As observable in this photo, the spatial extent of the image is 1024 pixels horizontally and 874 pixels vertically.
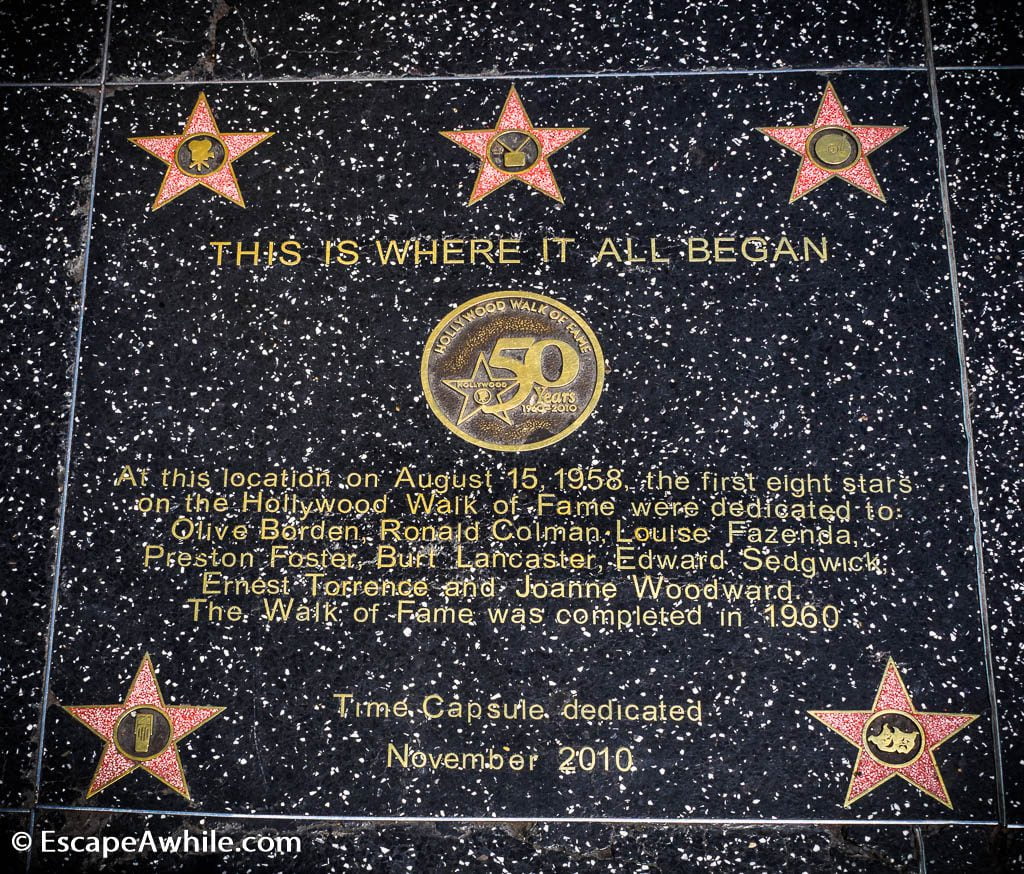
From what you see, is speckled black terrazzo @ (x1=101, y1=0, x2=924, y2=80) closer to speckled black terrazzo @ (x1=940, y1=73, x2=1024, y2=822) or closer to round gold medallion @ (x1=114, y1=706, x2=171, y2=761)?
speckled black terrazzo @ (x1=940, y1=73, x2=1024, y2=822)

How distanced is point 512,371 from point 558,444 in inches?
7.1

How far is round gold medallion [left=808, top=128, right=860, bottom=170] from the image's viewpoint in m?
1.73

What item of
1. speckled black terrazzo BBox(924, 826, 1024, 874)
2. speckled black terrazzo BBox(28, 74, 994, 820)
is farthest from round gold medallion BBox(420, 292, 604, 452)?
speckled black terrazzo BBox(924, 826, 1024, 874)

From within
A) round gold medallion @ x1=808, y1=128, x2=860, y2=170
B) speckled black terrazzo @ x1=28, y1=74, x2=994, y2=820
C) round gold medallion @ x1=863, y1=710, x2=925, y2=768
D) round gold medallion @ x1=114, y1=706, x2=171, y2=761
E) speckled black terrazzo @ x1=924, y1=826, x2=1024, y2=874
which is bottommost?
speckled black terrazzo @ x1=924, y1=826, x2=1024, y2=874

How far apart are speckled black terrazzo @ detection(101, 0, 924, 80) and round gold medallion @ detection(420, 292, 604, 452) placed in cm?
58

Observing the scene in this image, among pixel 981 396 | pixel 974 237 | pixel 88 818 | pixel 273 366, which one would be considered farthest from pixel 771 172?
pixel 88 818

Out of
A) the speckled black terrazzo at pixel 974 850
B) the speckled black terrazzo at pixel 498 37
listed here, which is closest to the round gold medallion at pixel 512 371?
the speckled black terrazzo at pixel 498 37

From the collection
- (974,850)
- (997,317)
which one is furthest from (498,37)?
(974,850)

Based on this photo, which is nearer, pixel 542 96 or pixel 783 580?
pixel 783 580

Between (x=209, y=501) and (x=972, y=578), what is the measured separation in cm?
154

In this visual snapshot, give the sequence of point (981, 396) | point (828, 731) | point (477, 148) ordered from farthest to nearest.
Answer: point (477, 148) < point (981, 396) < point (828, 731)

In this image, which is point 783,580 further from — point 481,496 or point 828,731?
point 481,496

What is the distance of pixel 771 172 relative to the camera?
1733 millimetres

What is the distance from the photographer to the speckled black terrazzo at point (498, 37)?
1783 millimetres
